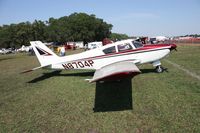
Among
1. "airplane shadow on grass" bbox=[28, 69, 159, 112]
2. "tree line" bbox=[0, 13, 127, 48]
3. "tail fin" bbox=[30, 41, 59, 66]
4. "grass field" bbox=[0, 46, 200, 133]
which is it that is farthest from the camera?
"tree line" bbox=[0, 13, 127, 48]

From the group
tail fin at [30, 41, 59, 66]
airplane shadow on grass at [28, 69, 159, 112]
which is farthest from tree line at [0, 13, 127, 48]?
airplane shadow on grass at [28, 69, 159, 112]

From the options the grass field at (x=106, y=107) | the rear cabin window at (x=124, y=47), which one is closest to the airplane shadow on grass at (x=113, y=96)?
the grass field at (x=106, y=107)

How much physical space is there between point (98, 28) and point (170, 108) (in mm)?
100733

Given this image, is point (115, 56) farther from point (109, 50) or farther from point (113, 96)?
point (113, 96)

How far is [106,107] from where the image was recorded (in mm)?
6551

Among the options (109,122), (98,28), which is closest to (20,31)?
(98,28)

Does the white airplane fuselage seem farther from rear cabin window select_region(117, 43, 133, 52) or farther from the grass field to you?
the grass field

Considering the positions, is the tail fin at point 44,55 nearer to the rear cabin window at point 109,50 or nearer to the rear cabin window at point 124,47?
the rear cabin window at point 109,50

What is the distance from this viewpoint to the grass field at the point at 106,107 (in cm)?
523

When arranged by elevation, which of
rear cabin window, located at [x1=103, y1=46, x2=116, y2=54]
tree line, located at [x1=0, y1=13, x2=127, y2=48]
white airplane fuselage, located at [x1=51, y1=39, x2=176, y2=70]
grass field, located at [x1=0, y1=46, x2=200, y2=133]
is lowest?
grass field, located at [x1=0, y1=46, x2=200, y2=133]

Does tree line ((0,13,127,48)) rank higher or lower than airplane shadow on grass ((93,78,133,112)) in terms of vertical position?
higher

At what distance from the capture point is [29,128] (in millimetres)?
5434

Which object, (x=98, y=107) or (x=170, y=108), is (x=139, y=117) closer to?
(x=170, y=108)

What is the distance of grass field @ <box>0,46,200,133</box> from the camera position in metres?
5.23
